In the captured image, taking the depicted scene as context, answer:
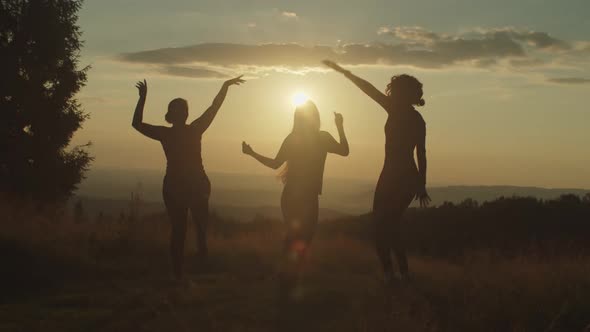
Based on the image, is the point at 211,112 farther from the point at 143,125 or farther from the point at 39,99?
the point at 39,99

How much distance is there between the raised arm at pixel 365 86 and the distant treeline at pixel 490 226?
36.9 ft

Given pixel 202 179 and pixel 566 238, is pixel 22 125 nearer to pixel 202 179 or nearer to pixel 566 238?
pixel 202 179

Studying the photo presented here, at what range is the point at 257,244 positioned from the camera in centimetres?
1168

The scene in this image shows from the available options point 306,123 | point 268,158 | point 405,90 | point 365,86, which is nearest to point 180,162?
point 268,158

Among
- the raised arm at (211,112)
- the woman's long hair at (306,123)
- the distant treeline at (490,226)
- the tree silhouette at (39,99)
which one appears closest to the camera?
the woman's long hair at (306,123)

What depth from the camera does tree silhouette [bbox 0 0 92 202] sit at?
21.3 metres

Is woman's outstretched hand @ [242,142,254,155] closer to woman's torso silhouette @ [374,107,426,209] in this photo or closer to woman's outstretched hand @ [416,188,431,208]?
woman's torso silhouette @ [374,107,426,209]

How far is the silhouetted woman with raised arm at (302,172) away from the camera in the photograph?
6.89 meters

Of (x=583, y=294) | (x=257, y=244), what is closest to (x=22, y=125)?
(x=257, y=244)

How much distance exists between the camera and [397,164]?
731 centimetres

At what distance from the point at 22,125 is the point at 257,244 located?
13882 millimetres

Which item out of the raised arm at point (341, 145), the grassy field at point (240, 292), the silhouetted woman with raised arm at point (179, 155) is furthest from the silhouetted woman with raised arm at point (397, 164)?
the silhouetted woman with raised arm at point (179, 155)

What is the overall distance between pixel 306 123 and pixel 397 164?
4.11ft

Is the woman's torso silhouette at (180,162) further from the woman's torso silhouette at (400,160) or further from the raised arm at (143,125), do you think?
the woman's torso silhouette at (400,160)
